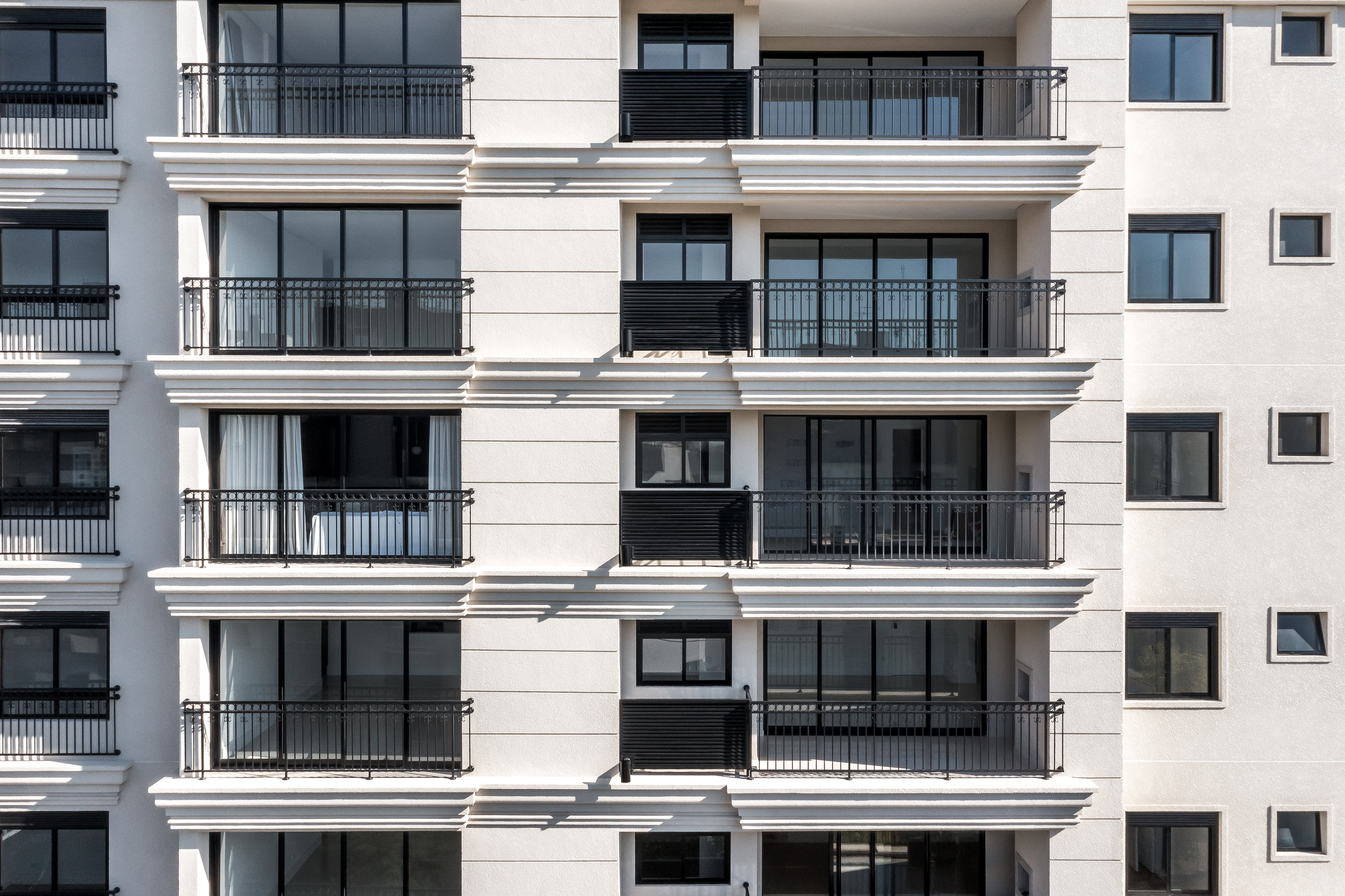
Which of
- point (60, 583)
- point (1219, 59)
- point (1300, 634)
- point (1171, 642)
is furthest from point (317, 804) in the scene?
point (1219, 59)

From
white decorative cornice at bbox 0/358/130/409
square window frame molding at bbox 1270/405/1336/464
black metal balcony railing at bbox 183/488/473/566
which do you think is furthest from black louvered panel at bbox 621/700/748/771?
white decorative cornice at bbox 0/358/130/409

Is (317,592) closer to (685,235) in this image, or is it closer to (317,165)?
(317,165)

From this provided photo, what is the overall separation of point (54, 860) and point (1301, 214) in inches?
800

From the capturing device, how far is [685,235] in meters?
11.8

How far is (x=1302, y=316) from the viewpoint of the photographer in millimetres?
11594

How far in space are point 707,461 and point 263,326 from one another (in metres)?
6.61

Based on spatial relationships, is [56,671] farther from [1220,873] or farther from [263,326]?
[1220,873]

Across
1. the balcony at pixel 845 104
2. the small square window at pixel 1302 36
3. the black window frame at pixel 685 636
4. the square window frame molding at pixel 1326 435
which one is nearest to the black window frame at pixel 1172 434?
the square window frame molding at pixel 1326 435

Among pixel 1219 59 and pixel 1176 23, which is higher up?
pixel 1176 23

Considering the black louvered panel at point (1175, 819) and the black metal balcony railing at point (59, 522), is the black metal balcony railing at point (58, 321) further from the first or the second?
the black louvered panel at point (1175, 819)

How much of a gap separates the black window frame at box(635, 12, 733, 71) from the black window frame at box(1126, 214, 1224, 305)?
6346 mm

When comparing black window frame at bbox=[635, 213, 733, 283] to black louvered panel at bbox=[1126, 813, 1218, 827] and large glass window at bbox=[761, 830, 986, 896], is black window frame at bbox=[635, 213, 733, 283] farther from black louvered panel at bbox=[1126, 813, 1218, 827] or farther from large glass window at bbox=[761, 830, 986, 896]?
black louvered panel at bbox=[1126, 813, 1218, 827]

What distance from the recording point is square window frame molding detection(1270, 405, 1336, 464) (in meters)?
11.6

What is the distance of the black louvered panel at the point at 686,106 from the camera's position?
447 inches
